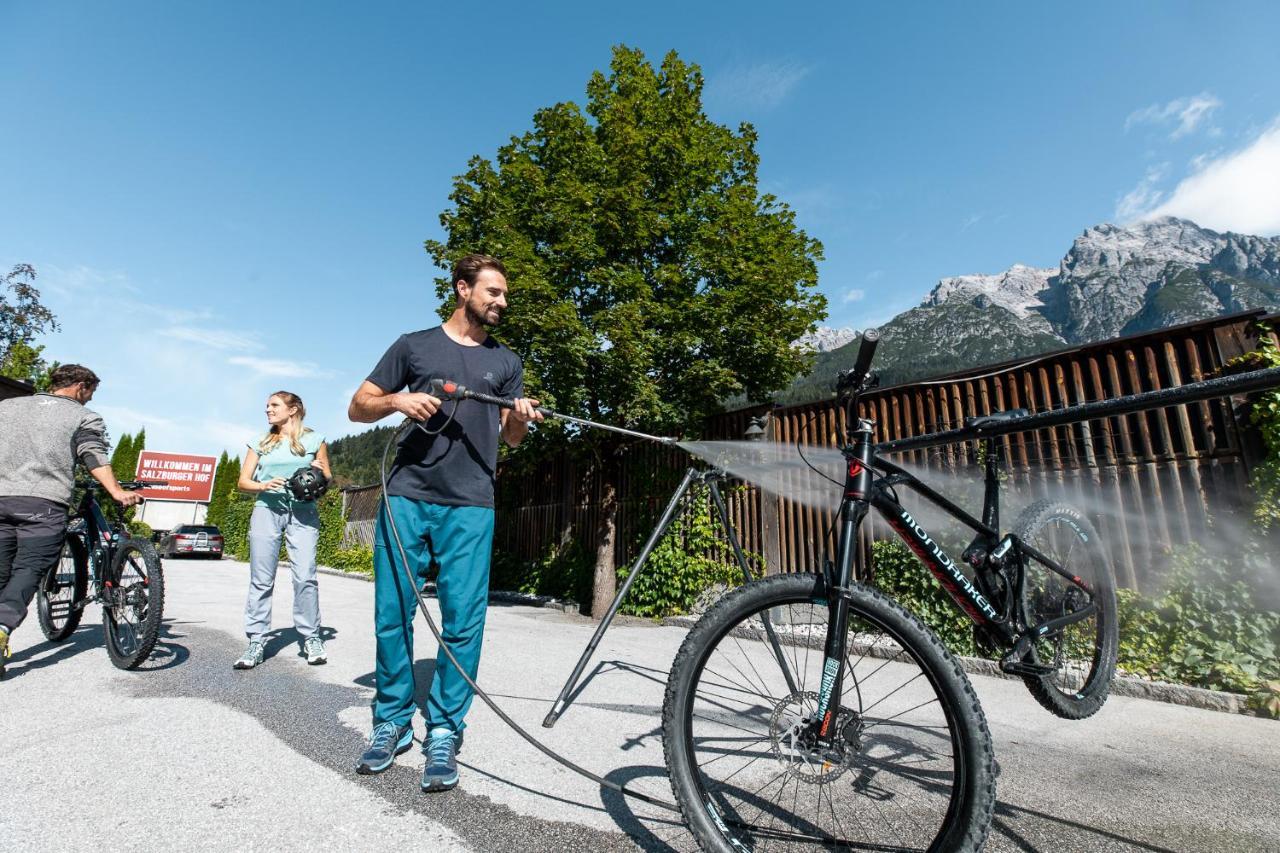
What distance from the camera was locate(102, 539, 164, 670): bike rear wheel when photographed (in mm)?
3990

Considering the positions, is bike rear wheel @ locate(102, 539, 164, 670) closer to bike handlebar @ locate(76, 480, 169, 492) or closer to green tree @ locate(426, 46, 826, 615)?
bike handlebar @ locate(76, 480, 169, 492)

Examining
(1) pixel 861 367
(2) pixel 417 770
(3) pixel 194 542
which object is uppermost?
(1) pixel 861 367

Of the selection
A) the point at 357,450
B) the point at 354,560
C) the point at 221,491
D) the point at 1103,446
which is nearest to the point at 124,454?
the point at 221,491

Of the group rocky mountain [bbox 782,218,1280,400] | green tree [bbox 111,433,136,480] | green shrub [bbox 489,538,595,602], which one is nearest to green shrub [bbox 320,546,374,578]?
green shrub [bbox 489,538,595,602]

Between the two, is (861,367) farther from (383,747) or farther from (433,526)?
(383,747)

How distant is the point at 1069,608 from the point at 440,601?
2.52 metres

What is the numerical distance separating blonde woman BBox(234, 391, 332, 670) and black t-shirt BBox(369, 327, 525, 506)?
2.50 metres

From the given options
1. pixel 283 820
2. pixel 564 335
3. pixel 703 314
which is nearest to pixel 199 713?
pixel 283 820

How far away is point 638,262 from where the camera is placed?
906 centimetres

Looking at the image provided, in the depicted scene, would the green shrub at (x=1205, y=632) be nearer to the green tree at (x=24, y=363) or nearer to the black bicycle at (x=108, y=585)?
the black bicycle at (x=108, y=585)

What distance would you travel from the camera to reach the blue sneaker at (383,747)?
7.87 ft

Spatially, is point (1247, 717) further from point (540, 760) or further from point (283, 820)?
point (283, 820)

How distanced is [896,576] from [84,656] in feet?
22.9

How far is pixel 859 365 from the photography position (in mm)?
1975
